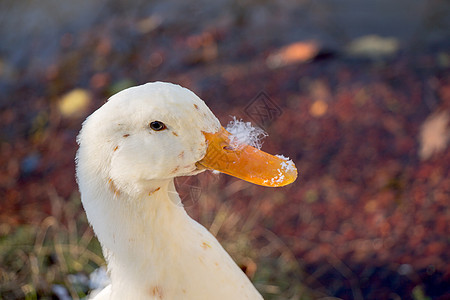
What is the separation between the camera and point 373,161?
3160 mm

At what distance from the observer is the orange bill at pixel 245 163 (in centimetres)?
137

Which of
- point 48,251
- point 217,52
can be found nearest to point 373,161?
point 217,52

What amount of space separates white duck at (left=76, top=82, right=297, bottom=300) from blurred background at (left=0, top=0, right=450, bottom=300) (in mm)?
693

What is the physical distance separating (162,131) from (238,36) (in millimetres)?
3207

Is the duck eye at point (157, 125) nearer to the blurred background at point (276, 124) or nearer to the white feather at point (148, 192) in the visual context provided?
the white feather at point (148, 192)

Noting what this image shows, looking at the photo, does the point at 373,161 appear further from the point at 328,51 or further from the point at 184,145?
the point at 184,145

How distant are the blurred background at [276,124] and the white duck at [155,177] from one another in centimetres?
69

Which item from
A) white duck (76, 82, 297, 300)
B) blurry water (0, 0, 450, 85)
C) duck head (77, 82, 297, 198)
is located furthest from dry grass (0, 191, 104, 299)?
blurry water (0, 0, 450, 85)

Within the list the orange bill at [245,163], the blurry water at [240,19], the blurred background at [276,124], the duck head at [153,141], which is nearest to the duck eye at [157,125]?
the duck head at [153,141]

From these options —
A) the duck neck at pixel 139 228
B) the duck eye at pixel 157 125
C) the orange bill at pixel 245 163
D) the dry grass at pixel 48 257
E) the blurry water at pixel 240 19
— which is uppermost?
the blurry water at pixel 240 19

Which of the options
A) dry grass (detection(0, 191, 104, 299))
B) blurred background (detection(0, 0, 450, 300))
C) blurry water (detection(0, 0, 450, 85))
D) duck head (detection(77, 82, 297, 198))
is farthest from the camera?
blurry water (detection(0, 0, 450, 85))

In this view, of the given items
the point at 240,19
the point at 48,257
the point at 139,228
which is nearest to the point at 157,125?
the point at 139,228

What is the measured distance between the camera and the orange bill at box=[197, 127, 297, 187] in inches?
53.9

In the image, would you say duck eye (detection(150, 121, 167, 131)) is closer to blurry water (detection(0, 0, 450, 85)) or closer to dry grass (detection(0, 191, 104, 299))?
dry grass (detection(0, 191, 104, 299))
